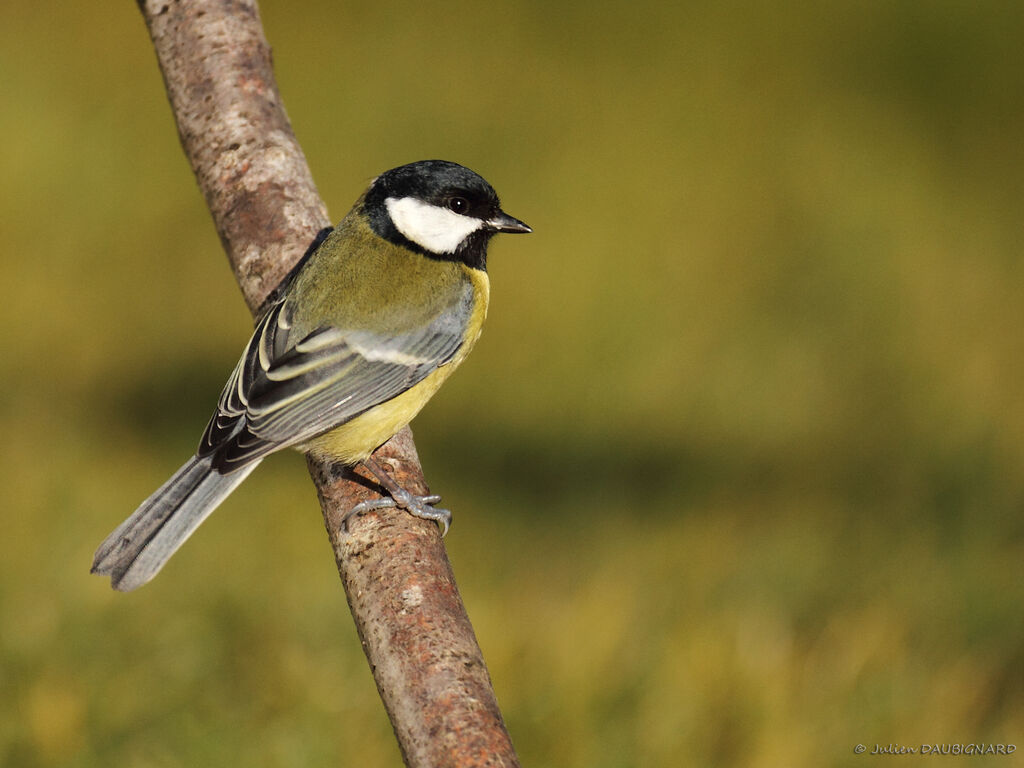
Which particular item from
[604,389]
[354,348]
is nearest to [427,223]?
[354,348]

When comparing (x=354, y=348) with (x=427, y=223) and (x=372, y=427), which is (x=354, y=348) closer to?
(x=372, y=427)

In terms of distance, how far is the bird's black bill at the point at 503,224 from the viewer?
103 inches

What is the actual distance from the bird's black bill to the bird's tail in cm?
80

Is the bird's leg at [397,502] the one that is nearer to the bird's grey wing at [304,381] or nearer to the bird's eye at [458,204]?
the bird's grey wing at [304,381]

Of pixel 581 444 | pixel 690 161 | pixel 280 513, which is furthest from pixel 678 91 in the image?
pixel 280 513

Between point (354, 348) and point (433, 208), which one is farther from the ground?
point (433, 208)

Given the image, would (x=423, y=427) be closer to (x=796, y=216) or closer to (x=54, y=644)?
(x=54, y=644)

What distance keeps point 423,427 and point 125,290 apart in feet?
4.45

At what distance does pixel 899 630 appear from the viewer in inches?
121

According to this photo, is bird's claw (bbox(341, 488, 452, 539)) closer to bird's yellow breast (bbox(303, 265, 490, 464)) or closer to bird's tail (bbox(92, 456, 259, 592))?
bird's yellow breast (bbox(303, 265, 490, 464))

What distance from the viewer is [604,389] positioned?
418 centimetres

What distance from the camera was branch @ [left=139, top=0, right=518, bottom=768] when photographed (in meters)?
1.49

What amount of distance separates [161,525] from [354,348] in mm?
544

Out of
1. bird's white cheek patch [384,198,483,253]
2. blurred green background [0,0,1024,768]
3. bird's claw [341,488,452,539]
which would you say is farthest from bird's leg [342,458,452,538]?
blurred green background [0,0,1024,768]
